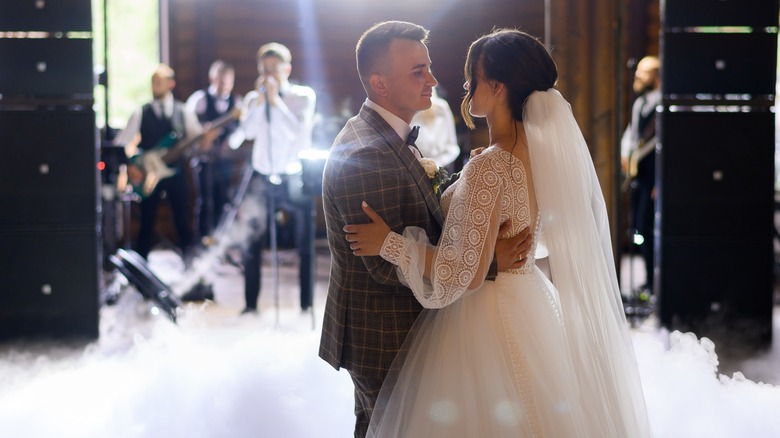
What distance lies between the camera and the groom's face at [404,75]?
256 cm

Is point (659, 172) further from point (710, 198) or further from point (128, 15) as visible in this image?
point (128, 15)

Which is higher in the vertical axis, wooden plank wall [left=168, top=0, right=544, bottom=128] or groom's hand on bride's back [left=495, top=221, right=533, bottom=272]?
wooden plank wall [left=168, top=0, right=544, bottom=128]

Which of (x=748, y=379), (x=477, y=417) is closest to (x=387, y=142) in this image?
(x=477, y=417)

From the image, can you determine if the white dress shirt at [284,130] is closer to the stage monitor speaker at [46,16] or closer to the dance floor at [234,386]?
the dance floor at [234,386]

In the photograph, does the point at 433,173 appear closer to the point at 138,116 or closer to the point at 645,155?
the point at 645,155

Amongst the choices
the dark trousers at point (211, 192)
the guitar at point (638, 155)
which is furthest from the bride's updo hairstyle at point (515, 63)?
the dark trousers at point (211, 192)

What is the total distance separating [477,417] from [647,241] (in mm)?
4503

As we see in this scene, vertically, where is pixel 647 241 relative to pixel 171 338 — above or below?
above

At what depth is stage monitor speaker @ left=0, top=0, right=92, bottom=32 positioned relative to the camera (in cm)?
495

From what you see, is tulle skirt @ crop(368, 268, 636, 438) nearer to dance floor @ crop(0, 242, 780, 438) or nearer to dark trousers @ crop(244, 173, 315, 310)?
dance floor @ crop(0, 242, 780, 438)

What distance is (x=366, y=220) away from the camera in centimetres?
246

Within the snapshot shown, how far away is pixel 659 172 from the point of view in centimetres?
517

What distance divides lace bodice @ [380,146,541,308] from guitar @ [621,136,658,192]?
4.22m

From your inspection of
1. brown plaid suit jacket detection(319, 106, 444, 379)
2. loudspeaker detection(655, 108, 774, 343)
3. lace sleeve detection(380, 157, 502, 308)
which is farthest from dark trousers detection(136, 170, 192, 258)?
lace sleeve detection(380, 157, 502, 308)
